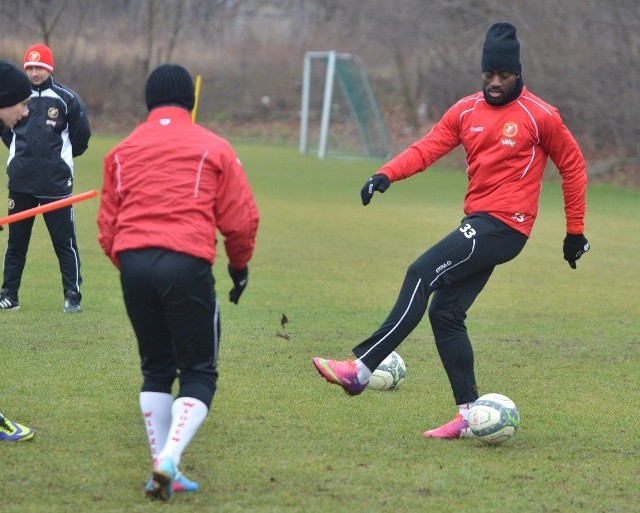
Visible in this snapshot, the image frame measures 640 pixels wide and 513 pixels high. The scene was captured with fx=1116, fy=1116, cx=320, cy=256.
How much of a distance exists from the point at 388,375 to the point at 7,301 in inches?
158

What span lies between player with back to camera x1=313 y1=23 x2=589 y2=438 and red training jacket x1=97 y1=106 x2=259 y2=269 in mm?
Answer: 1291

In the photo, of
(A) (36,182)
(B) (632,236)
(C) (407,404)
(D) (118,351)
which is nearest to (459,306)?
(C) (407,404)

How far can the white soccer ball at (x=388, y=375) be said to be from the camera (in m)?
7.07

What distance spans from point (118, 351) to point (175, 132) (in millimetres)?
3512

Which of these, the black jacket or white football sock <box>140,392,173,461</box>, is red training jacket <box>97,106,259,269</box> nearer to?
white football sock <box>140,392,173,461</box>

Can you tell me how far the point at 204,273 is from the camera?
4.80 meters

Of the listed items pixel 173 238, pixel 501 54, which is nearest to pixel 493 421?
pixel 501 54

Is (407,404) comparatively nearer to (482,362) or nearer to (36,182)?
(482,362)

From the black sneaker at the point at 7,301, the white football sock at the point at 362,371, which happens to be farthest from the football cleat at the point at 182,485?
the black sneaker at the point at 7,301

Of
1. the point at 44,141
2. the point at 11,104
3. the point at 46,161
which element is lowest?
the point at 46,161

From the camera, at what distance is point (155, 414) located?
498 cm

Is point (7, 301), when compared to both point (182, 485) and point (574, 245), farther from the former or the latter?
point (574, 245)

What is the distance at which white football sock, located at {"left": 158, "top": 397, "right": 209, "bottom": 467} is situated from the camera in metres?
4.72

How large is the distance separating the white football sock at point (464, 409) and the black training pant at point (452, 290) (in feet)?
0.10
